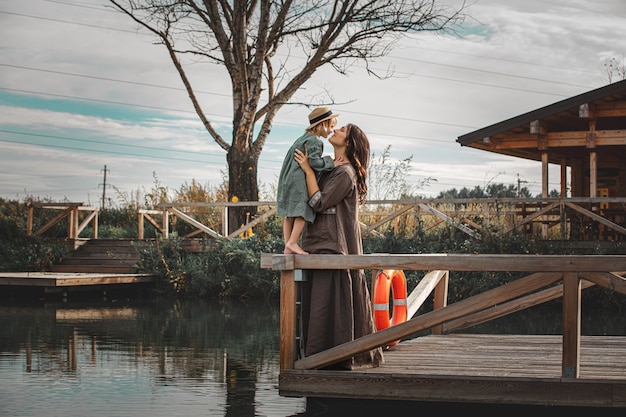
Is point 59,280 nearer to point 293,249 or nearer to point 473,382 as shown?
point 293,249

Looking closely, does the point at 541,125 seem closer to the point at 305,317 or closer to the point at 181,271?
the point at 181,271

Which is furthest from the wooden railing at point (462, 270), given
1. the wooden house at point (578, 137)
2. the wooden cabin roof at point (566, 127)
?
the wooden cabin roof at point (566, 127)

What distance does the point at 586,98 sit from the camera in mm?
18344

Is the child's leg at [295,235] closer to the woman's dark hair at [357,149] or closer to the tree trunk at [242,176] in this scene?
the woman's dark hair at [357,149]

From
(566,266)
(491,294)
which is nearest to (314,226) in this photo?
(491,294)

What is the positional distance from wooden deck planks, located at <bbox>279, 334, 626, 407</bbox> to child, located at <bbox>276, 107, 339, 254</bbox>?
929 mm

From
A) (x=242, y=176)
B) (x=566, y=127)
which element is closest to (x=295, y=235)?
(x=242, y=176)

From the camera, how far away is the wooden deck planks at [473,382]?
5.56 metres

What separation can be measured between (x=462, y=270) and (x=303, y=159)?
1314 mm

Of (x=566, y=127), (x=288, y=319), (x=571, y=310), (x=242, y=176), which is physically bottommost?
(x=288, y=319)

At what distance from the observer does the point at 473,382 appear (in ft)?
18.7

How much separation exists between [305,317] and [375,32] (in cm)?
1679

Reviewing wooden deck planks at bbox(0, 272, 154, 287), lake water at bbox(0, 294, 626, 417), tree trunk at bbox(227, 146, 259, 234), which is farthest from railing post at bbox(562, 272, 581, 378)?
tree trunk at bbox(227, 146, 259, 234)

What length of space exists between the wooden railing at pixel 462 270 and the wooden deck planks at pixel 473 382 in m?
0.12
